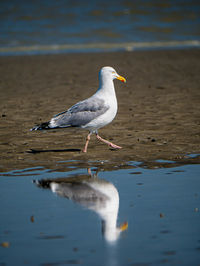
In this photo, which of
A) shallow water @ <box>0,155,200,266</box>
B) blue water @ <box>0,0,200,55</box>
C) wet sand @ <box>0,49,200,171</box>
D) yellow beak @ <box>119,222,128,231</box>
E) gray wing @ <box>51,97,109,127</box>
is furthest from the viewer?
blue water @ <box>0,0,200,55</box>

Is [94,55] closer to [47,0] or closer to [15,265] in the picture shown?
[15,265]

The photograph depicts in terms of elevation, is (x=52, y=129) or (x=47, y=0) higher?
(x=52, y=129)

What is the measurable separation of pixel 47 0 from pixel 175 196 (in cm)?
5512

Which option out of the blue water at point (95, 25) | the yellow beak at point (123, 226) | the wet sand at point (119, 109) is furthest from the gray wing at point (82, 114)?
the blue water at point (95, 25)

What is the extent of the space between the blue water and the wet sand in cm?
922

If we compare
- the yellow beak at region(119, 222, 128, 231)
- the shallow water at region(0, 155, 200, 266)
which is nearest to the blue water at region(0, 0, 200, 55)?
the shallow water at region(0, 155, 200, 266)

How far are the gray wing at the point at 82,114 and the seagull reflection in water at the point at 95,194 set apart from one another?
1485mm

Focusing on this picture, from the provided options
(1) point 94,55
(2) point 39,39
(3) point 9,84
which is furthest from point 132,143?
(2) point 39,39

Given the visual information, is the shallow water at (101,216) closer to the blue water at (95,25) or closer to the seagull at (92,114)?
the seagull at (92,114)

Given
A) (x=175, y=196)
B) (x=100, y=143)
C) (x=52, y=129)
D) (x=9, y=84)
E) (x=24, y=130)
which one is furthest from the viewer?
(x=9, y=84)

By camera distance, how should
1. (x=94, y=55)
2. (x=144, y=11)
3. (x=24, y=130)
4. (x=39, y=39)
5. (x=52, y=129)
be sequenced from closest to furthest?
(x=52, y=129), (x=24, y=130), (x=94, y=55), (x=39, y=39), (x=144, y=11)

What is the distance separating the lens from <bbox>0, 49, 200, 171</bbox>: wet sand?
8578mm

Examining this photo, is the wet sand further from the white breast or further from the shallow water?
the shallow water

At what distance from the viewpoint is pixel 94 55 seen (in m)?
27.1
